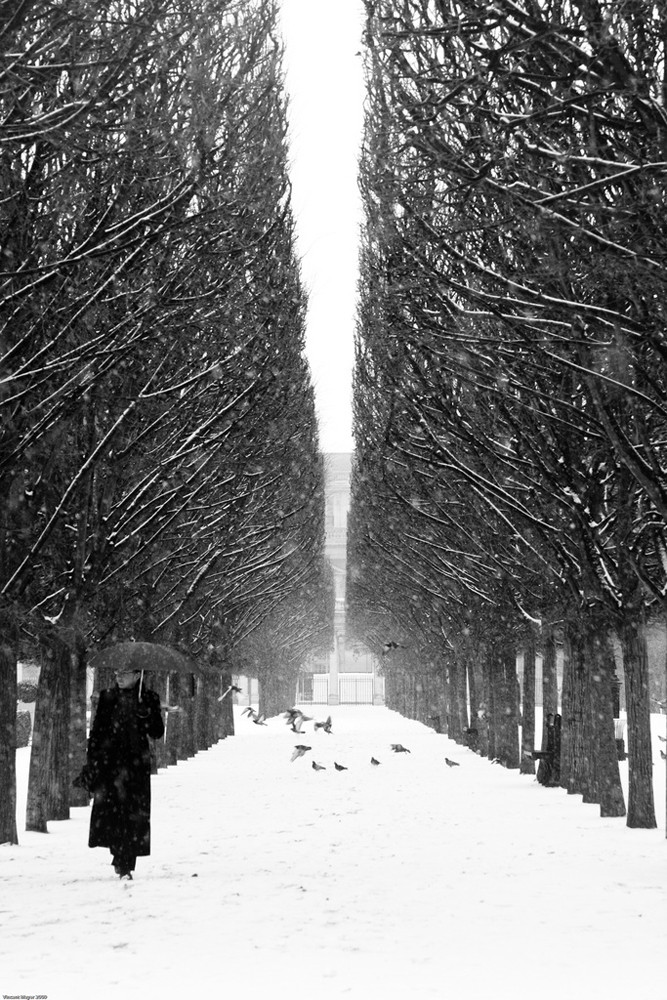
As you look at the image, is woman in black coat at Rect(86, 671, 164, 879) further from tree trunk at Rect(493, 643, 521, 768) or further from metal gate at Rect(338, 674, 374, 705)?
metal gate at Rect(338, 674, 374, 705)

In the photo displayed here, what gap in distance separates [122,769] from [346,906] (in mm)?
2385

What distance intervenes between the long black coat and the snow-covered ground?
407 mm

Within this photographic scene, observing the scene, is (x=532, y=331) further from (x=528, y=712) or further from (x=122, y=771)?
(x=528, y=712)

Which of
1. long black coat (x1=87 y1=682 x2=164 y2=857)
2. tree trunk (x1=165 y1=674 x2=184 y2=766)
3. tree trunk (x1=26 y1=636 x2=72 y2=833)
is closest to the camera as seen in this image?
long black coat (x1=87 y1=682 x2=164 y2=857)

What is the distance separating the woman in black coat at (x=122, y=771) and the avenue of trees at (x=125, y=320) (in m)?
2.37

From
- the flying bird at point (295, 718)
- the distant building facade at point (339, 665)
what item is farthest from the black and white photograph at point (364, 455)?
the distant building facade at point (339, 665)

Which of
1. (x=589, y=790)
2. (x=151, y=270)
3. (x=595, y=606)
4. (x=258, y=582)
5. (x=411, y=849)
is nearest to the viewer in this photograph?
(x=411, y=849)

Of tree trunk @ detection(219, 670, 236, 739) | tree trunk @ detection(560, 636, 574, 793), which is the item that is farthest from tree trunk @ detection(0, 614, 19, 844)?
tree trunk @ detection(219, 670, 236, 739)

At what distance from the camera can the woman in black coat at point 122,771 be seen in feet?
36.1

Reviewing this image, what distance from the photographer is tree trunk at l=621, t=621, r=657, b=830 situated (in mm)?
15422

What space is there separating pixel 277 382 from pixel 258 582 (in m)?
15.6

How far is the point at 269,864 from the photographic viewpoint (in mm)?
12312

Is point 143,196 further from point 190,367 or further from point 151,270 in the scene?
point 190,367

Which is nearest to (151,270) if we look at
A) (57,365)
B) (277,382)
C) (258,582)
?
(57,365)
